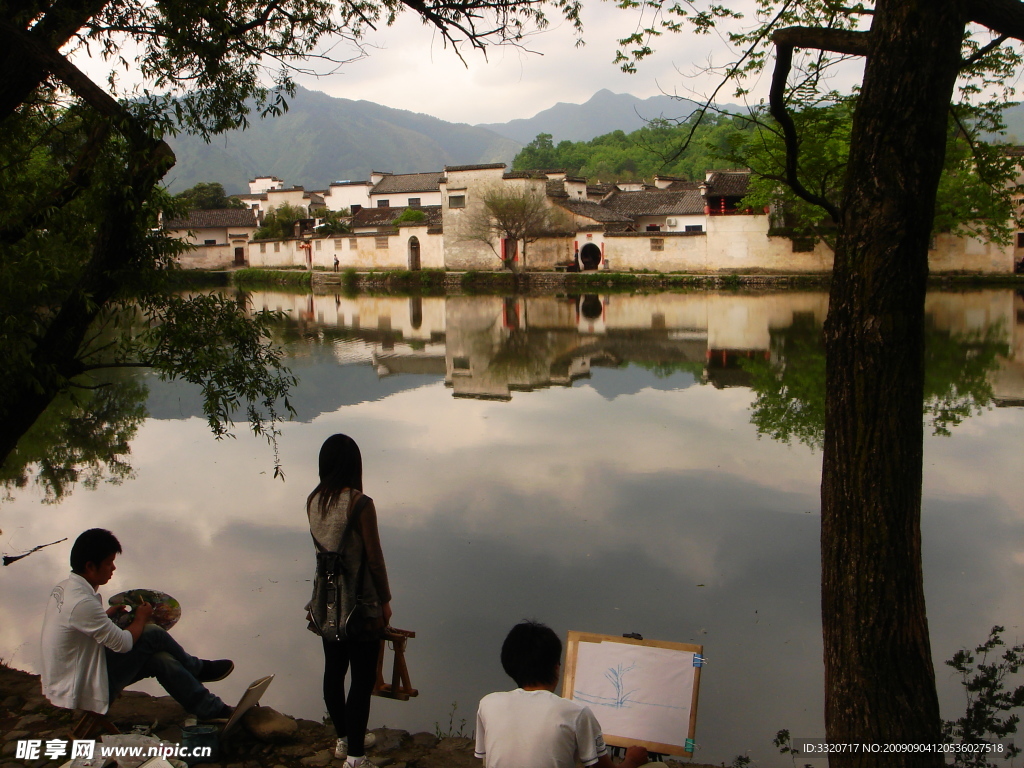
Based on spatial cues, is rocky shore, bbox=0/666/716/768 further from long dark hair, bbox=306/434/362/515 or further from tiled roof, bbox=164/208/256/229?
tiled roof, bbox=164/208/256/229

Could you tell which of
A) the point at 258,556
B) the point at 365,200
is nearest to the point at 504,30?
the point at 258,556

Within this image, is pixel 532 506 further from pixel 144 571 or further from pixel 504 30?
pixel 504 30

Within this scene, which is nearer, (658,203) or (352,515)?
(352,515)

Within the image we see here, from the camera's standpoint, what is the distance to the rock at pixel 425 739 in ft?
11.7

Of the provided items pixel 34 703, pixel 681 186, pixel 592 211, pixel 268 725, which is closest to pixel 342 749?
pixel 268 725

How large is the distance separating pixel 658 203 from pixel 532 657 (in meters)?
38.0

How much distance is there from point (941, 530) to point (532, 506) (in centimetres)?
297

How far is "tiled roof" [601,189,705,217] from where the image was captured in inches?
1436

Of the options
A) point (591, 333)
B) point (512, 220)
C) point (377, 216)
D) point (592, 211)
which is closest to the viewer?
point (591, 333)

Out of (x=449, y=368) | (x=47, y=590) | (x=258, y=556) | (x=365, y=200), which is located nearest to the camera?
(x=47, y=590)

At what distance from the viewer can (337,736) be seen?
336 cm

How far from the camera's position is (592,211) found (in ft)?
119

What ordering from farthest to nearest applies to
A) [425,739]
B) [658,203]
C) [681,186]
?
[681,186], [658,203], [425,739]

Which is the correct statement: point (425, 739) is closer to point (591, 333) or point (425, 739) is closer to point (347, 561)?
point (347, 561)
